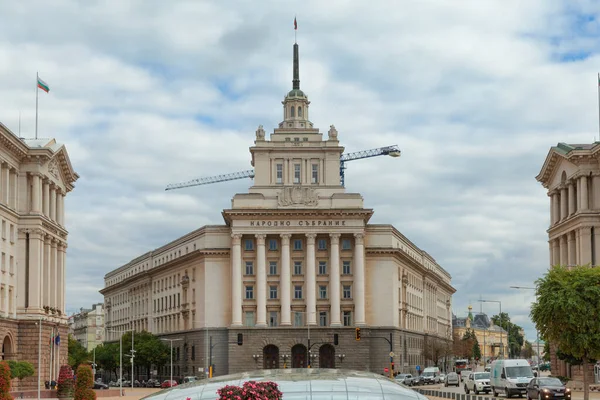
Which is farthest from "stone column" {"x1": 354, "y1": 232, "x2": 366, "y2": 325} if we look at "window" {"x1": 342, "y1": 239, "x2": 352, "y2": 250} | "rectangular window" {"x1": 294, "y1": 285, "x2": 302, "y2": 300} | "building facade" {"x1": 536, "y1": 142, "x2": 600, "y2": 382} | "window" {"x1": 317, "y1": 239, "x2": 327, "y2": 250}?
"building facade" {"x1": 536, "y1": 142, "x2": 600, "y2": 382}

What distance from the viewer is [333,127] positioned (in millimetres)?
156500

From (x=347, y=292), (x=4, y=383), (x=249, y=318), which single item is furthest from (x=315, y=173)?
(x=4, y=383)

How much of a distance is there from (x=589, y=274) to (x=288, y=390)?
40691 millimetres

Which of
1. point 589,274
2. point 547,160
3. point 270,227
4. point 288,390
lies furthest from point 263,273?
point 288,390

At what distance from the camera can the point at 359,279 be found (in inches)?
5694

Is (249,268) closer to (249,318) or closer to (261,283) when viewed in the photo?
(261,283)

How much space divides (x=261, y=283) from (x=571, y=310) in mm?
72593

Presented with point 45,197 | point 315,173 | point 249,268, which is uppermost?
point 315,173

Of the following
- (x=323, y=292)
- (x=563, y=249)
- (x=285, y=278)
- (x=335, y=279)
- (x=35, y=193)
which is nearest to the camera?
(x=35, y=193)

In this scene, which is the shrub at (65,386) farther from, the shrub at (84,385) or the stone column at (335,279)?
the stone column at (335,279)

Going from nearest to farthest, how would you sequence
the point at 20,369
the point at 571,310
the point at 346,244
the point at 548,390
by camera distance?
the point at 548,390 < the point at 571,310 < the point at 20,369 < the point at 346,244

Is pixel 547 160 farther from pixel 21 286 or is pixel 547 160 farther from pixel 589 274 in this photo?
pixel 21 286

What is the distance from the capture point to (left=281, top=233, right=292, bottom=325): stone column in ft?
473

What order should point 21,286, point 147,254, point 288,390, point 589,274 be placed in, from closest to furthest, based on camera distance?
point 288,390
point 589,274
point 21,286
point 147,254
